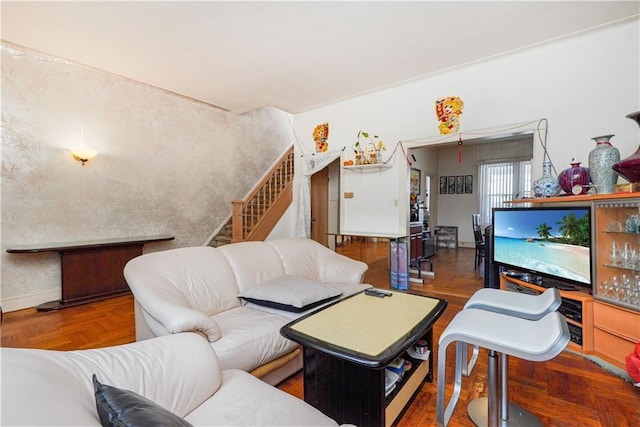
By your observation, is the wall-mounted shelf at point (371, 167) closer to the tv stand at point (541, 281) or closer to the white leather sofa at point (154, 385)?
the tv stand at point (541, 281)

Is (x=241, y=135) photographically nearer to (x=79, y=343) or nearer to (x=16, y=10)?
(x=16, y=10)

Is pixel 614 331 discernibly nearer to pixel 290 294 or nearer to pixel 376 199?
pixel 290 294

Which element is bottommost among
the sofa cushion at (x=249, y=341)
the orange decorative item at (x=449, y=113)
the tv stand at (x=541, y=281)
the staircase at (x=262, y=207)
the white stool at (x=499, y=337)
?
the sofa cushion at (x=249, y=341)

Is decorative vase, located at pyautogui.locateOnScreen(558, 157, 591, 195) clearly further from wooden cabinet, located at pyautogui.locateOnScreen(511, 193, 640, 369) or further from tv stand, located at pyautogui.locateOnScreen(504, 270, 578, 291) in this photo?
tv stand, located at pyautogui.locateOnScreen(504, 270, 578, 291)

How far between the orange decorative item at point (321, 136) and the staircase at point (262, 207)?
40.5 inches

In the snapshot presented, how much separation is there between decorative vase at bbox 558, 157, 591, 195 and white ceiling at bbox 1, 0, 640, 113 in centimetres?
139

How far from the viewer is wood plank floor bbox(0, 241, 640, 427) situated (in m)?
1.59

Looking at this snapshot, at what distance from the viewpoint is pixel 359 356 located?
125 centimetres

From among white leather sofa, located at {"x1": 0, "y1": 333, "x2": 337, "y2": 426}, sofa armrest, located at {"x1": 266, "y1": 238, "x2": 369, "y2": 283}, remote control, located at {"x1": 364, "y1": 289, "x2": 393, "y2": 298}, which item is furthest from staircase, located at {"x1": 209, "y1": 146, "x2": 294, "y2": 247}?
white leather sofa, located at {"x1": 0, "y1": 333, "x2": 337, "y2": 426}

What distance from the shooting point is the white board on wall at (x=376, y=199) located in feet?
13.3

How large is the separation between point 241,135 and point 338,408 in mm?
5154

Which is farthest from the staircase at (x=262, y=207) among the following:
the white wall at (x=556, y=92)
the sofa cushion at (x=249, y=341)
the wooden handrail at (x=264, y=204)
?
the sofa cushion at (x=249, y=341)


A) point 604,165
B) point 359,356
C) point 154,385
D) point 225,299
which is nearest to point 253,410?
point 154,385

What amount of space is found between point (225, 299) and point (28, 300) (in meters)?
2.94
